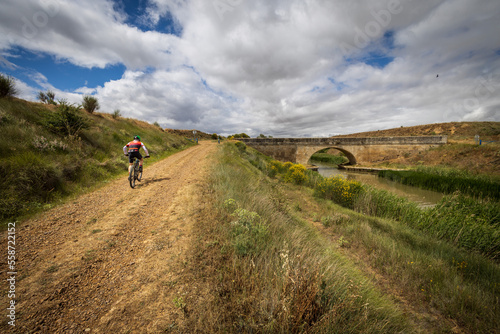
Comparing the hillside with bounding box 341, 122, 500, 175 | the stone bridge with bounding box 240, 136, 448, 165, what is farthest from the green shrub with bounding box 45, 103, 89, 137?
the hillside with bounding box 341, 122, 500, 175

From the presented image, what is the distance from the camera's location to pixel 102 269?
8.42ft

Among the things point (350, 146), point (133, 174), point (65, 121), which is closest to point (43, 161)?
point (133, 174)

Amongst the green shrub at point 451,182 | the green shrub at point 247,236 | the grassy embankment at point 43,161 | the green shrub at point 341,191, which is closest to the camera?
the green shrub at point 247,236

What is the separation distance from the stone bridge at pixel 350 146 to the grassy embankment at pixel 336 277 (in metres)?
20.8

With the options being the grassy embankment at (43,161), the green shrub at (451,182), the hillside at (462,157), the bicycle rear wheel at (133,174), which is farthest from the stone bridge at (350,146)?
the bicycle rear wheel at (133,174)

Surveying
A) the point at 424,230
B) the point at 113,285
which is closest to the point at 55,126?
the point at 113,285

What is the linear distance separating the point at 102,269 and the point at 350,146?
1271 inches

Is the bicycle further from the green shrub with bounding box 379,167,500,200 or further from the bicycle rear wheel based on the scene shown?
the green shrub with bounding box 379,167,500,200

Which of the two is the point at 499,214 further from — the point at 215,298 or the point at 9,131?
the point at 9,131

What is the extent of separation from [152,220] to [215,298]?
2755mm

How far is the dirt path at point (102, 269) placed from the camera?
6.01 feet

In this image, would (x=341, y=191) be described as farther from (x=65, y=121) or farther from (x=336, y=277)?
(x=65, y=121)

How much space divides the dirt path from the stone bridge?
24.2 meters

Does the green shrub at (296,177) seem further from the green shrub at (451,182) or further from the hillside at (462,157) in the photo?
the hillside at (462,157)
